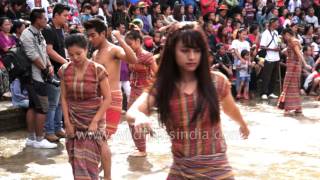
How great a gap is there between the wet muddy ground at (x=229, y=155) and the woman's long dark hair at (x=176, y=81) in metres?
2.94

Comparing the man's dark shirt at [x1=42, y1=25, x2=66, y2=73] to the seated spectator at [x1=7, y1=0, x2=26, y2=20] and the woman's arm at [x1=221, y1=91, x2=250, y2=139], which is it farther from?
the seated spectator at [x1=7, y1=0, x2=26, y2=20]

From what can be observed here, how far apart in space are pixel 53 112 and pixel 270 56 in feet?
21.9

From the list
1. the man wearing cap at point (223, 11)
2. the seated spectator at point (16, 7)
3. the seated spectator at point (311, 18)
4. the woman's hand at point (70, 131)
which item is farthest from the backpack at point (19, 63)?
the seated spectator at point (311, 18)

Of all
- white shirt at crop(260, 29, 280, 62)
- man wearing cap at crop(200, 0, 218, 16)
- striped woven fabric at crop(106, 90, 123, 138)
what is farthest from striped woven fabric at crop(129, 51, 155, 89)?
man wearing cap at crop(200, 0, 218, 16)

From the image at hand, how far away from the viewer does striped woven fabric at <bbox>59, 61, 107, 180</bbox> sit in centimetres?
470

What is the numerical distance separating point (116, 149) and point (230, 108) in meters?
4.09

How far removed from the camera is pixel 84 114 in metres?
4.75

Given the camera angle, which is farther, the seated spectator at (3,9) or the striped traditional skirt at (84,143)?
the seated spectator at (3,9)

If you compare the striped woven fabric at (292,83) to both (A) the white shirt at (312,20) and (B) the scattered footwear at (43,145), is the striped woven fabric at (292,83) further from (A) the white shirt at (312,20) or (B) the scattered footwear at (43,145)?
(A) the white shirt at (312,20)

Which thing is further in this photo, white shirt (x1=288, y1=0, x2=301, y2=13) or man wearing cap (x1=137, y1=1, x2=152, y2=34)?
white shirt (x1=288, y1=0, x2=301, y2=13)

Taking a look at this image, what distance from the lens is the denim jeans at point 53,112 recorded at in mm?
7348

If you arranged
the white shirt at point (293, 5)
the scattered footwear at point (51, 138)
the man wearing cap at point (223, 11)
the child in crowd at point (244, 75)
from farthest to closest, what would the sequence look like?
the white shirt at point (293, 5)
the man wearing cap at point (223, 11)
the child in crowd at point (244, 75)
the scattered footwear at point (51, 138)

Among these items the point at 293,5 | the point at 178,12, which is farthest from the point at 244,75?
the point at 293,5

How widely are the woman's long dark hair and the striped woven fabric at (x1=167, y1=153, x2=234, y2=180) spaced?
21 centimetres
